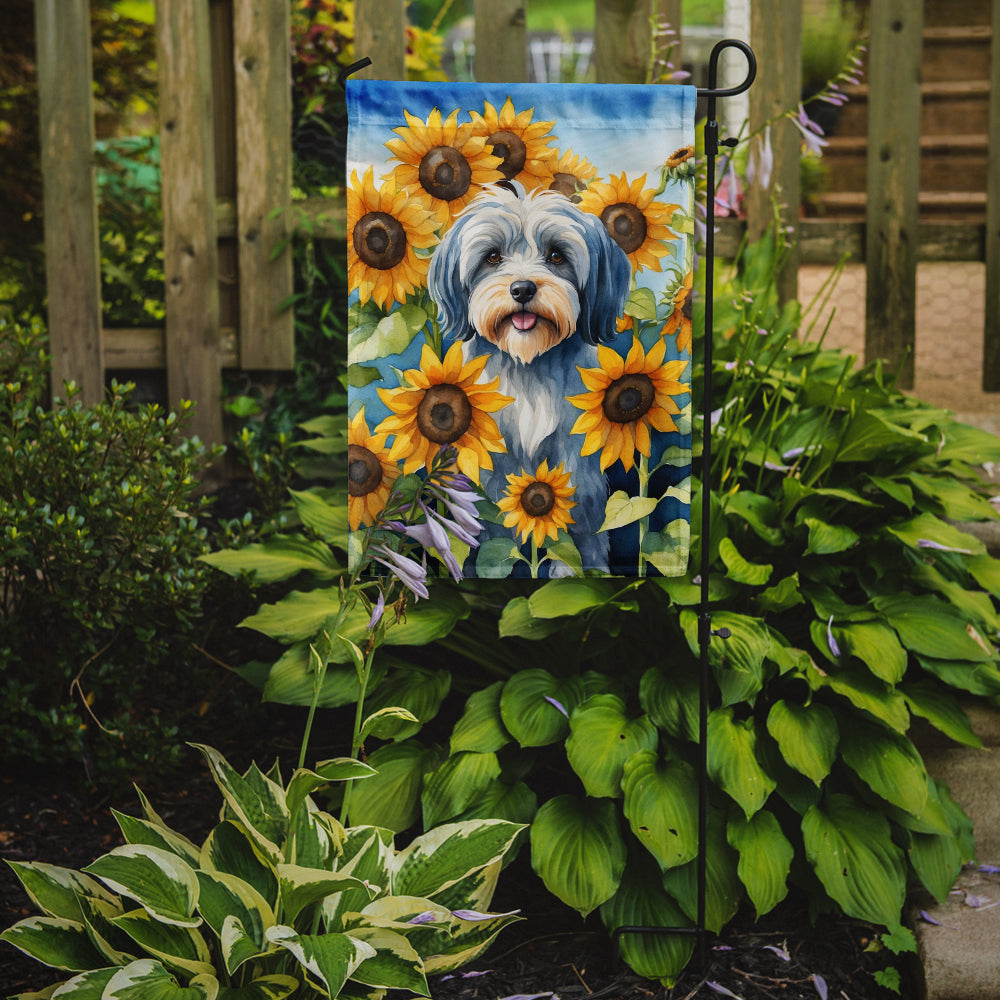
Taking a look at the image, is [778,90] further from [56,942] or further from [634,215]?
[56,942]

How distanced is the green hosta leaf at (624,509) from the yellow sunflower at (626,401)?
0.06m

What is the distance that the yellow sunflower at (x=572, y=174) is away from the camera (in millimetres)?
1686

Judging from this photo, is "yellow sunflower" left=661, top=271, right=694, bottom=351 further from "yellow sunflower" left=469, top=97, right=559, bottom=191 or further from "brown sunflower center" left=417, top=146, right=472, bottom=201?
"brown sunflower center" left=417, top=146, right=472, bottom=201

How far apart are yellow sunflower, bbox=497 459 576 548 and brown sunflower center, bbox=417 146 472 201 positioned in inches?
19.1

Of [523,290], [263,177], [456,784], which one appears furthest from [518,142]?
[263,177]

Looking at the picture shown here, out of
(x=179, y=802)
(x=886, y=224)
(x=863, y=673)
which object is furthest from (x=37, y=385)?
(x=886, y=224)

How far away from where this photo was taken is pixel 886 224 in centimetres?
315

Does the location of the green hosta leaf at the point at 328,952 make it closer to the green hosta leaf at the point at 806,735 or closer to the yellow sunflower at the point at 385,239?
the green hosta leaf at the point at 806,735

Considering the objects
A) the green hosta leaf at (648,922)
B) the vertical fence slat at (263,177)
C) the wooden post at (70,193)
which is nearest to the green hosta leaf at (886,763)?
the green hosta leaf at (648,922)

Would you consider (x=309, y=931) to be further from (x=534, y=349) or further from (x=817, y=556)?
(x=817, y=556)

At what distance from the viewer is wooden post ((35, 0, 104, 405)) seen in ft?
9.74

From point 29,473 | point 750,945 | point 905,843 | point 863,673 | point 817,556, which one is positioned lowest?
point 750,945

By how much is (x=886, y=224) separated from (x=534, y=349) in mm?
1935

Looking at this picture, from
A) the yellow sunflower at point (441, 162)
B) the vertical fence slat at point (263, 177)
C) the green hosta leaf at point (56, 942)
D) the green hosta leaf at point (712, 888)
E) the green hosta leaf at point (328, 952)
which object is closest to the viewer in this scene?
the green hosta leaf at point (328, 952)
